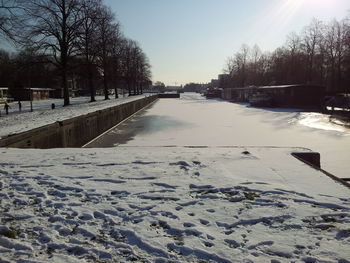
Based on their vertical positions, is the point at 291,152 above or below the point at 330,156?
above

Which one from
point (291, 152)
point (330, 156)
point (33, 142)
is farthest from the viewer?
point (330, 156)

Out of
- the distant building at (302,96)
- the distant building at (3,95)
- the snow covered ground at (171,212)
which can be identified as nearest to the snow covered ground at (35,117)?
the snow covered ground at (171,212)

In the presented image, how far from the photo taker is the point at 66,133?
13.3 meters

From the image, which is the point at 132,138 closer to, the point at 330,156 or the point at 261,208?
the point at 330,156

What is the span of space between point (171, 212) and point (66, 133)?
10.2 meters

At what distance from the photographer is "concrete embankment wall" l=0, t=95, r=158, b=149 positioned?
9.84 meters

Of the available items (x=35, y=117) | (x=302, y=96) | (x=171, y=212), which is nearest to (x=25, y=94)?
(x=35, y=117)

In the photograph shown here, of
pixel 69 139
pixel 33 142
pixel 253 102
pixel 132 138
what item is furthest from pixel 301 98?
pixel 33 142

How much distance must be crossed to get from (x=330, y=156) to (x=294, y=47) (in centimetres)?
6814

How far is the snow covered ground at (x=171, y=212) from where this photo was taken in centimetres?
331

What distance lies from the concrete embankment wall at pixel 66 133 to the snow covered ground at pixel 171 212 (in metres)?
2.89

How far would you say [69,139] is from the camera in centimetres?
1354

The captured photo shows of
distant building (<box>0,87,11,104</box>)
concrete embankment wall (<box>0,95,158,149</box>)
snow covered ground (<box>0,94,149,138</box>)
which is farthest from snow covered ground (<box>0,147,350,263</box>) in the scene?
distant building (<box>0,87,11,104</box>)

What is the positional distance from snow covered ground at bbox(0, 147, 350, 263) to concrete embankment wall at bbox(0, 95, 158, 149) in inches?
114
